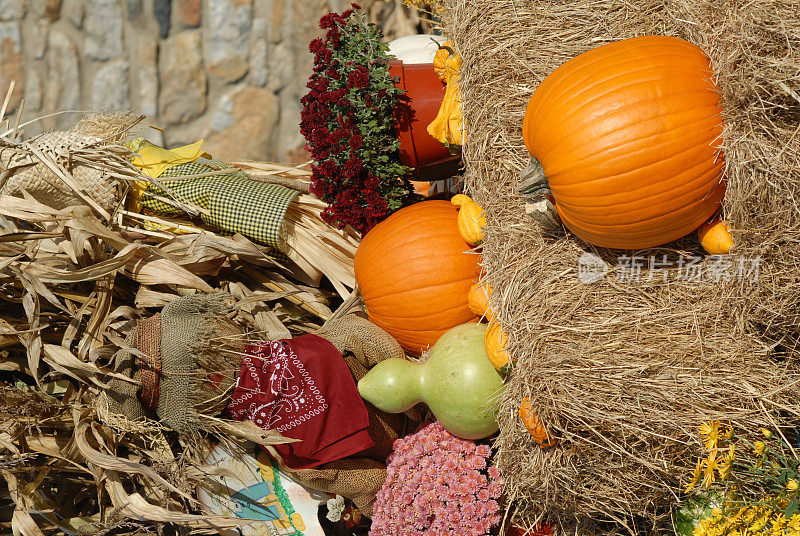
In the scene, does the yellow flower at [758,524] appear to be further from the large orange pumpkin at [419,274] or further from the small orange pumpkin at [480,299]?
the large orange pumpkin at [419,274]

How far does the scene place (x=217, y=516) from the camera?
210cm

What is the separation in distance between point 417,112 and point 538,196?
2.31ft

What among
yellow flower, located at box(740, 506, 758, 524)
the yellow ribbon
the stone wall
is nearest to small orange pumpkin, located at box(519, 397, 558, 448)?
yellow flower, located at box(740, 506, 758, 524)

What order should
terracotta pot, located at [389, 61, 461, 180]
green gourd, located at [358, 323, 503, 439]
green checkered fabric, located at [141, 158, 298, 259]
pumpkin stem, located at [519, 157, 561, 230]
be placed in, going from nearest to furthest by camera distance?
pumpkin stem, located at [519, 157, 561, 230]
green gourd, located at [358, 323, 503, 439]
terracotta pot, located at [389, 61, 461, 180]
green checkered fabric, located at [141, 158, 298, 259]

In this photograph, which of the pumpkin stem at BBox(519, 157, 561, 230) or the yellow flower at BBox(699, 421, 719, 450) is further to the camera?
the pumpkin stem at BBox(519, 157, 561, 230)

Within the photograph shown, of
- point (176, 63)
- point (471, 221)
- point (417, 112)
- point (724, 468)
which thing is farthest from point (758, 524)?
point (176, 63)

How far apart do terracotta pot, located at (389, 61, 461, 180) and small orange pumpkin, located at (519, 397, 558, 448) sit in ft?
3.44

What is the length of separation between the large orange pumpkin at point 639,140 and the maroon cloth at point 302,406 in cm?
109

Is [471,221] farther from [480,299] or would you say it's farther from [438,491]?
[438,491]

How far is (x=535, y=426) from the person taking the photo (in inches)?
70.6

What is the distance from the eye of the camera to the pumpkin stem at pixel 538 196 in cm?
181

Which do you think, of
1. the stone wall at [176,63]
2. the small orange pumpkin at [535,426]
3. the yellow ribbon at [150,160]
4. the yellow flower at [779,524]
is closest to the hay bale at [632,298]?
the small orange pumpkin at [535,426]

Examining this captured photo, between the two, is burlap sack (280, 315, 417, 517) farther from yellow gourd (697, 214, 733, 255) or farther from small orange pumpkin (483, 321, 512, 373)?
yellow gourd (697, 214, 733, 255)

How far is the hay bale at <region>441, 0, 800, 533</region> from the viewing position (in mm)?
1536
